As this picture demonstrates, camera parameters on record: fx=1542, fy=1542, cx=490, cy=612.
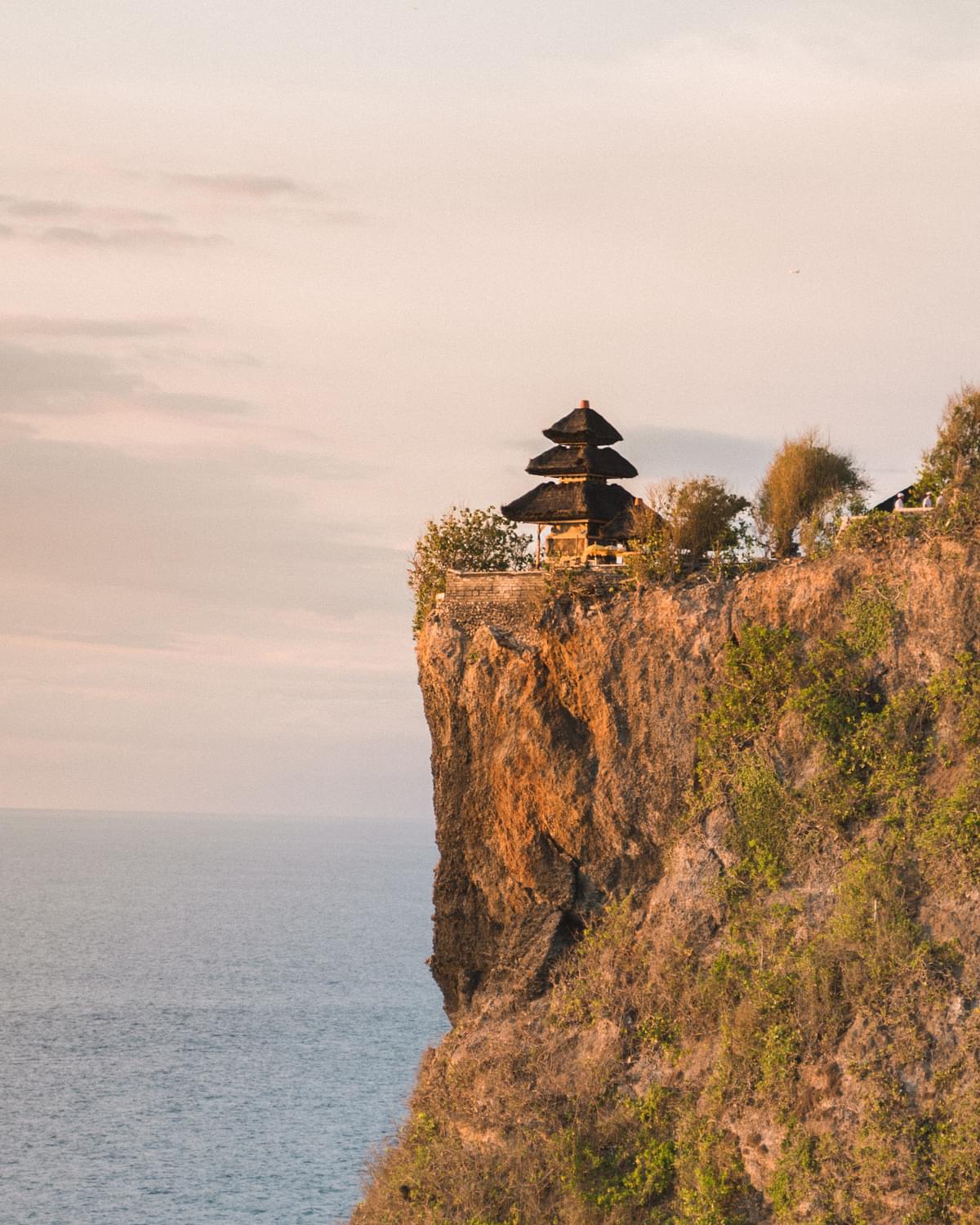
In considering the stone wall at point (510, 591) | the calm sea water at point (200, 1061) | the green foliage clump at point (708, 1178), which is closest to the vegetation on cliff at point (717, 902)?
the green foliage clump at point (708, 1178)

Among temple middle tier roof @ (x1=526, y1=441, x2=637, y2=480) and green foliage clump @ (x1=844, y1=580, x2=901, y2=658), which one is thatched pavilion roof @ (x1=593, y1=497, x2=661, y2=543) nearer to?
temple middle tier roof @ (x1=526, y1=441, x2=637, y2=480)

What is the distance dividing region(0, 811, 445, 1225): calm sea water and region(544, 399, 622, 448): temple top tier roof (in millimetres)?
32343

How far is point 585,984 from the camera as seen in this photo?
37562 millimetres

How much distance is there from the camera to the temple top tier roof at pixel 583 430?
1615 inches

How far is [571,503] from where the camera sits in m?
40.8

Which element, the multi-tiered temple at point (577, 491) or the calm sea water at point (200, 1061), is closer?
the multi-tiered temple at point (577, 491)

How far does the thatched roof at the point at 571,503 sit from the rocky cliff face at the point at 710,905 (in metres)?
3.04

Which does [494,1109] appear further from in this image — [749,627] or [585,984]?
[749,627]

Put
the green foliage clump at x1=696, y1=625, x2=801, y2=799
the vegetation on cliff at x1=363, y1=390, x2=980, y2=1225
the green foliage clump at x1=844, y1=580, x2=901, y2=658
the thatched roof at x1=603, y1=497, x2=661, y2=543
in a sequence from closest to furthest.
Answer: the vegetation on cliff at x1=363, y1=390, x2=980, y2=1225, the green foliage clump at x1=844, y1=580, x2=901, y2=658, the green foliage clump at x1=696, y1=625, x2=801, y2=799, the thatched roof at x1=603, y1=497, x2=661, y2=543

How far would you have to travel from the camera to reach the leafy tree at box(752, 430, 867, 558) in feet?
128

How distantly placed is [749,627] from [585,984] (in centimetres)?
955

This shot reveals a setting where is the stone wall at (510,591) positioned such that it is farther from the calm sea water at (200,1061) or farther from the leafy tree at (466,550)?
the calm sea water at (200,1061)

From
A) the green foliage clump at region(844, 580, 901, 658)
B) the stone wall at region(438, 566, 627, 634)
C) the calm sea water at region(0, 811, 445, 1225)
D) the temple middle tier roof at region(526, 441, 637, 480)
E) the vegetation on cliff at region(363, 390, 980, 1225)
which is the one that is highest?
the temple middle tier roof at region(526, 441, 637, 480)

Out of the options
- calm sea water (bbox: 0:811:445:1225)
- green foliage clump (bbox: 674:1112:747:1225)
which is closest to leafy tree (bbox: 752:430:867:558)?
green foliage clump (bbox: 674:1112:747:1225)
